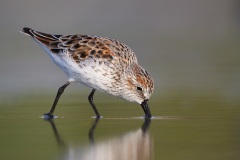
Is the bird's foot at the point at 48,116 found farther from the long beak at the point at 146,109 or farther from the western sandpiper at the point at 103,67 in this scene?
the long beak at the point at 146,109

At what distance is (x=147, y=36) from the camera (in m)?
19.0

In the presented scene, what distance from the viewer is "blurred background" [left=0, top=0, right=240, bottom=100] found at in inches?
574

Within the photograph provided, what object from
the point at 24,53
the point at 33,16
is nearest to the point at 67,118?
the point at 24,53

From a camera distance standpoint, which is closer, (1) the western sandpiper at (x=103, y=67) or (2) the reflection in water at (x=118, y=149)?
(2) the reflection in water at (x=118, y=149)

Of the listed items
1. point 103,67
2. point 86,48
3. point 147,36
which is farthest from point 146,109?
point 147,36

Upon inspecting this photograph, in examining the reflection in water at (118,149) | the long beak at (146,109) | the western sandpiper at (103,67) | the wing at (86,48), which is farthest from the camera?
the wing at (86,48)

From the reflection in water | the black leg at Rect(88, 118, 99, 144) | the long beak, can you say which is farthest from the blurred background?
the reflection in water

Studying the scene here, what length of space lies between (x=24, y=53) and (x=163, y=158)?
998 centimetres

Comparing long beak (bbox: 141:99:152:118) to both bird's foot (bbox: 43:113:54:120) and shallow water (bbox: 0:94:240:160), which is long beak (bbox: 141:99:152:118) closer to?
shallow water (bbox: 0:94:240:160)

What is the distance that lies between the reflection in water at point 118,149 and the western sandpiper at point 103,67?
5.39ft

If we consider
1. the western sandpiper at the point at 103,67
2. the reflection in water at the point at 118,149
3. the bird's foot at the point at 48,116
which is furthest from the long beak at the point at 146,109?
the reflection in water at the point at 118,149

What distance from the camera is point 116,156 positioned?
309 inches

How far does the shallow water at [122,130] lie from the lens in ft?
26.1

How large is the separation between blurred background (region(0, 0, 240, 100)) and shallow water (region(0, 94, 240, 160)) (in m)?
1.61
